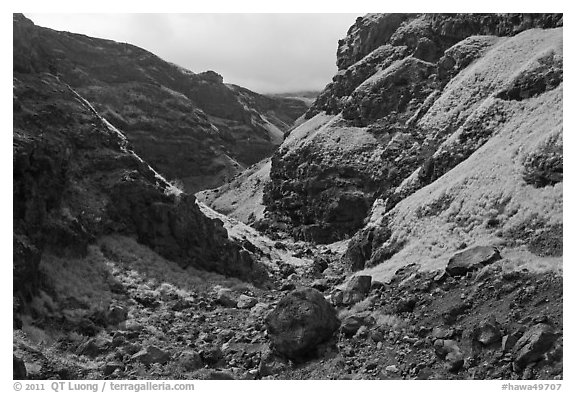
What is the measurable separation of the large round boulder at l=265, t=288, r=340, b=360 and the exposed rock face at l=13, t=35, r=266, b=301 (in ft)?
47.0

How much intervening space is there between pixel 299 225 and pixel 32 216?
2156 inches

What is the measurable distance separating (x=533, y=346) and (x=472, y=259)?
24.5 feet

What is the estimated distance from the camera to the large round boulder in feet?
70.6

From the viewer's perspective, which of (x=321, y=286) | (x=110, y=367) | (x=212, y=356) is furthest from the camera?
(x=321, y=286)

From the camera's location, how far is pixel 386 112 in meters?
82.4

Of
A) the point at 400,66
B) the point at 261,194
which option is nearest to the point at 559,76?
the point at 400,66

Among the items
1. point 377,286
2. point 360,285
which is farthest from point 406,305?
point 360,285

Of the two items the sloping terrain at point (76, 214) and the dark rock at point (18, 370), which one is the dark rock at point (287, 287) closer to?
the sloping terrain at point (76, 214)

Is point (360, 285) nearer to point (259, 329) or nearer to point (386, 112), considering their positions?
point (259, 329)

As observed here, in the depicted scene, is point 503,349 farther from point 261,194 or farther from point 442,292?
point 261,194

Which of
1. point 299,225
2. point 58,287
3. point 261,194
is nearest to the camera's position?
point 58,287

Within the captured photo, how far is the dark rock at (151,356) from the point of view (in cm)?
2206

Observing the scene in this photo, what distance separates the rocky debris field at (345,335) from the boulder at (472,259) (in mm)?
67

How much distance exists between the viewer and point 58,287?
27797 mm
